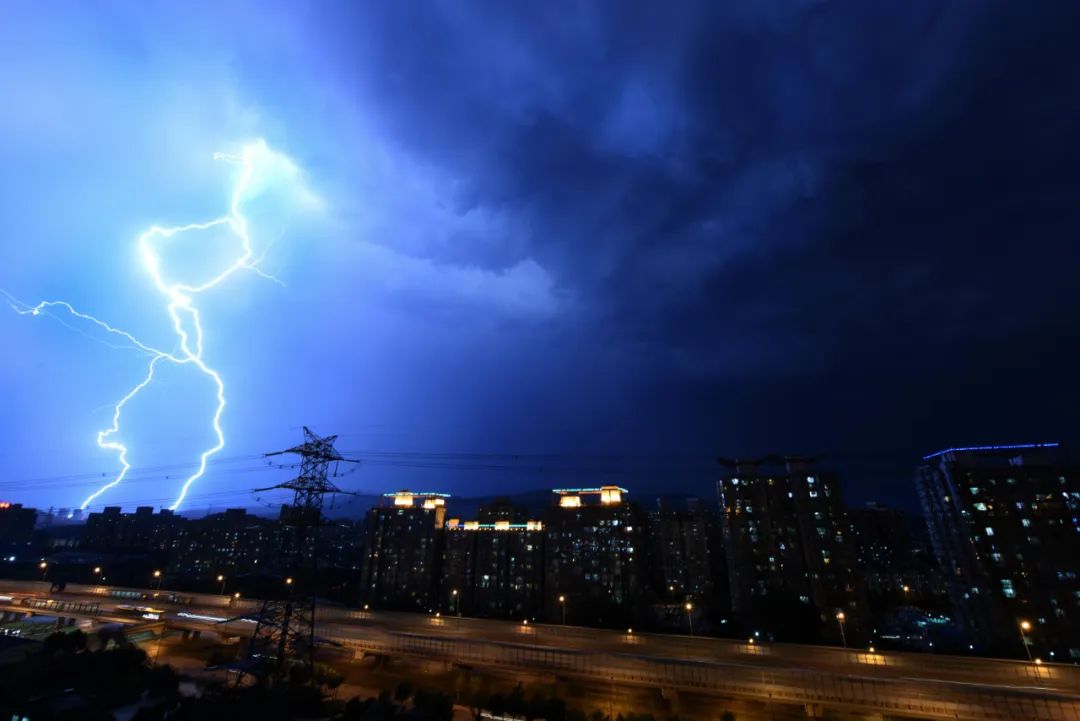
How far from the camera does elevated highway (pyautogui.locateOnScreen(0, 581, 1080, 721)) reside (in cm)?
2861

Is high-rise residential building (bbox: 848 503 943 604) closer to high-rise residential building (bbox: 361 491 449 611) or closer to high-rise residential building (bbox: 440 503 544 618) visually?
high-rise residential building (bbox: 440 503 544 618)

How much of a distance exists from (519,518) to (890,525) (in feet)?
358

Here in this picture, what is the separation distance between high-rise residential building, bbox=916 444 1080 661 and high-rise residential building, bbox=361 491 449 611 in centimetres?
8188

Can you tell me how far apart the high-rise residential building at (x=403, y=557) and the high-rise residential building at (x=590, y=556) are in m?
23.1

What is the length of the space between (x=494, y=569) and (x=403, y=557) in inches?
745

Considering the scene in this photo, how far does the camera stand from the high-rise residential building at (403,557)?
305 ft

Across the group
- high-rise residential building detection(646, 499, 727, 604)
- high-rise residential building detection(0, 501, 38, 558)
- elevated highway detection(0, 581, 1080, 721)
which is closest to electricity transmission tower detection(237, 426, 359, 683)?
elevated highway detection(0, 581, 1080, 721)

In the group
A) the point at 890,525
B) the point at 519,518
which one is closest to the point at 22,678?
the point at 519,518

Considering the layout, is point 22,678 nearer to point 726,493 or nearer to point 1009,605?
point 726,493

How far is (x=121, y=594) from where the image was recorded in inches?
2475

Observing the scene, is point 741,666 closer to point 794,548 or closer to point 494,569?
point 794,548

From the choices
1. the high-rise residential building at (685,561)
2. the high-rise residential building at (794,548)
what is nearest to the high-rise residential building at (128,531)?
the high-rise residential building at (685,561)

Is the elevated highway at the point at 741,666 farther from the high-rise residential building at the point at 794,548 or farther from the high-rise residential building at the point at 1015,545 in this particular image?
the high-rise residential building at the point at 1015,545

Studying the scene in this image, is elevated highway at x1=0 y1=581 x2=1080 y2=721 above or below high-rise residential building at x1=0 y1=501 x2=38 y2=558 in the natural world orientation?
below
